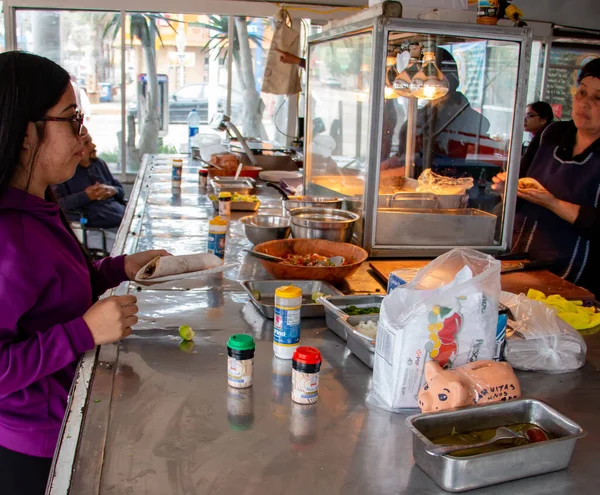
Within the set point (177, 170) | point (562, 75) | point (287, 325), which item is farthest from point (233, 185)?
point (562, 75)

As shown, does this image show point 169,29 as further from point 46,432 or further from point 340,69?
point 46,432

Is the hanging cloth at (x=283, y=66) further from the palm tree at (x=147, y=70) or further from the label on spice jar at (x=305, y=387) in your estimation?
the label on spice jar at (x=305, y=387)

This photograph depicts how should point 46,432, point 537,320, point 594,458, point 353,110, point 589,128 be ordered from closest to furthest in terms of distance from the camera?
point 594,458 → point 46,432 → point 537,320 → point 353,110 → point 589,128

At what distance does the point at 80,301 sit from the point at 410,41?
1478 mm

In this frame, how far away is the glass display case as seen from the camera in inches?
93.6

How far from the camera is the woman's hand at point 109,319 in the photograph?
146 centimetres

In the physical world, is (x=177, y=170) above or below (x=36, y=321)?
above

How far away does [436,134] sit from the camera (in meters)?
2.54

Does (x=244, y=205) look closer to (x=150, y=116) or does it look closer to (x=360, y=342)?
(x=360, y=342)

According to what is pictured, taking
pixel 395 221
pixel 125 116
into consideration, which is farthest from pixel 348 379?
→ pixel 125 116

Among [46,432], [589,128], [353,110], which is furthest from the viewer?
[589,128]

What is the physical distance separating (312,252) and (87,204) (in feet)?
9.80

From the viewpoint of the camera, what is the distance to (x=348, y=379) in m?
1.49

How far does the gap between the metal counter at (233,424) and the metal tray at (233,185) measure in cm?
204
